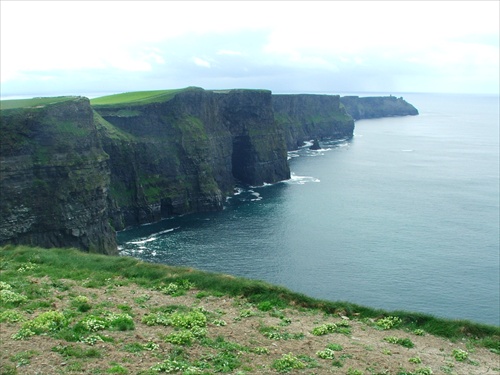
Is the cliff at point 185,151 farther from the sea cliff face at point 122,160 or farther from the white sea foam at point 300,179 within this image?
the white sea foam at point 300,179

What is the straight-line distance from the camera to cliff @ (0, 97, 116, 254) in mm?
61969

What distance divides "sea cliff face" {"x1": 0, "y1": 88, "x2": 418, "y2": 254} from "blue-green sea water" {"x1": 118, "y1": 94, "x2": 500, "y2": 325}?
5514 mm

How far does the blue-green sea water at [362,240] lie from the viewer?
57.8 m

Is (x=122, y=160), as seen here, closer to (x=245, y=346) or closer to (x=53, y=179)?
(x=53, y=179)

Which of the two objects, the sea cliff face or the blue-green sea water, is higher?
the sea cliff face

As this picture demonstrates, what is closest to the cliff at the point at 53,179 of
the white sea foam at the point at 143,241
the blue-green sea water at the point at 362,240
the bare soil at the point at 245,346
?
the white sea foam at the point at 143,241

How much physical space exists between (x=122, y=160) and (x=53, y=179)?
86.8 feet

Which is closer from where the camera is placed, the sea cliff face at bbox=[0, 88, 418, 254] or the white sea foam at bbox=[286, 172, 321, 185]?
the sea cliff face at bbox=[0, 88, 418, 254]

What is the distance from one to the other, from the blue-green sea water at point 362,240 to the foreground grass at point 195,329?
31.7 metres

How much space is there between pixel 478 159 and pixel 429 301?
12226 cm

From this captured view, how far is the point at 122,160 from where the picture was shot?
301ft

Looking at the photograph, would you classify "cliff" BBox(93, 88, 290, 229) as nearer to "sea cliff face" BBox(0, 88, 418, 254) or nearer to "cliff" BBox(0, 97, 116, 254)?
"sea cliff face" BBox(0, 88, 418, 254)

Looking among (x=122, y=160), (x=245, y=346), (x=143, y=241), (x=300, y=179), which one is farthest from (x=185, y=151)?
(x=245, y=346)

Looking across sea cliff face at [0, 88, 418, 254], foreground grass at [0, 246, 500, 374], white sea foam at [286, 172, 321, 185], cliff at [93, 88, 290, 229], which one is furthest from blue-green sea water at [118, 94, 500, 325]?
foreground grass at [0, 246, 500, 374]
